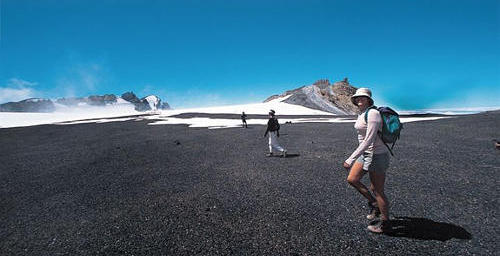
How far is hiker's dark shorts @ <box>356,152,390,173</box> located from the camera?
12.8 feet

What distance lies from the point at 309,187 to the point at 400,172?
348cm

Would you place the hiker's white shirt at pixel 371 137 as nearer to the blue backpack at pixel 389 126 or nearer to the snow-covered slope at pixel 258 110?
the blue backpack at pixel 389 126

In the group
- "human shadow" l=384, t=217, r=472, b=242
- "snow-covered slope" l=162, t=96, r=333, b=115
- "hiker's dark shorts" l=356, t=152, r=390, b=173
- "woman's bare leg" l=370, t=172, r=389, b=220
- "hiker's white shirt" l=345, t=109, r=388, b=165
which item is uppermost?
"snow-covered slope" l=162, t=96, r=333, b=115

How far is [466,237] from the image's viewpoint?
4039mm

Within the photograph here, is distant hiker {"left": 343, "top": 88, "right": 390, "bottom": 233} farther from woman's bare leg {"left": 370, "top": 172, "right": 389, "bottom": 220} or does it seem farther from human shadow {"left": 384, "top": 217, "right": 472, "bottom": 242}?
human shadow {"left": 384, "top": 217, "right": 472, "bottom": 242}

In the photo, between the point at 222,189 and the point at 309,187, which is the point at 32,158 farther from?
the point at 309,187

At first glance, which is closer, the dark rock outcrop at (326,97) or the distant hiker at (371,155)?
the distant hiker at (371,155)

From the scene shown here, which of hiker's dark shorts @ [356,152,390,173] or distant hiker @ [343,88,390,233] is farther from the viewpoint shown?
hiker's dark shorts @ [356,152,390,173]

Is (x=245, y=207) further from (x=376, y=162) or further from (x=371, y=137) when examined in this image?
(x=371, y=137)

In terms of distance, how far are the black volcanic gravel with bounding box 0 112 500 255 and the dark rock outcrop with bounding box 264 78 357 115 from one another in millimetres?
58888

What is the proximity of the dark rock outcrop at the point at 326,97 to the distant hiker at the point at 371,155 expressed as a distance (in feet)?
206

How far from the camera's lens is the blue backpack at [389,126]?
149 inches

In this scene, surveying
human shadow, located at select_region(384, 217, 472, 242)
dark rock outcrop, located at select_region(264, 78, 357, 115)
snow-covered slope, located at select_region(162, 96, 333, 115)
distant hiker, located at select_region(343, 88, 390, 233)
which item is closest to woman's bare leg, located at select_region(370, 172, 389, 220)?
distant hiker, located at select_region(343, 88, 390, 233)

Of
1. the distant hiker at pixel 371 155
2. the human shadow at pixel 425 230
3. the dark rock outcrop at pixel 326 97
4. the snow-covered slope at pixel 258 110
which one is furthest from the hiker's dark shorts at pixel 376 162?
the dark rock outcrop at pixel 326 97
